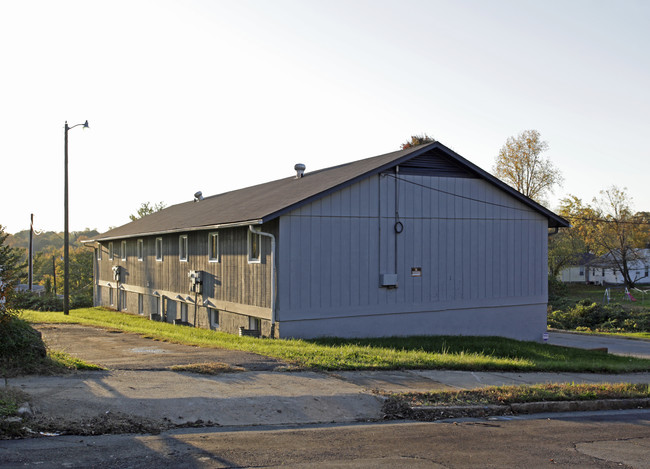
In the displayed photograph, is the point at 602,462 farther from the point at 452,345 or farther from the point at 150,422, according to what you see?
the point at 452,345

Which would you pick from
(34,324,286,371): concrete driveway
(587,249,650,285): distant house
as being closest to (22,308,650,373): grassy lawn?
(34,324,286,371): concrete driveway

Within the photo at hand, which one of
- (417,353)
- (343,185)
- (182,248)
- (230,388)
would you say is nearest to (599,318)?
(343,185)

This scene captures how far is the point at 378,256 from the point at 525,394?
375 inches

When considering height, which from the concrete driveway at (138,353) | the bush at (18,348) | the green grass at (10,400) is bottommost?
the concrete driveway at (138,353)

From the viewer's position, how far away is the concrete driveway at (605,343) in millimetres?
24094

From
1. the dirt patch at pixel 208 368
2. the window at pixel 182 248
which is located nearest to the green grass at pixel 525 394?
the dirt patch at pixel 208 368

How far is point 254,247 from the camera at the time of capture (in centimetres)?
1948

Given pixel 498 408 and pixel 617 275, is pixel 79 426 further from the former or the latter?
pixel 617 275

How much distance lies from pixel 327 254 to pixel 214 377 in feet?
27.7

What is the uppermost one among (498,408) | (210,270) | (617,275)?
(210,270)

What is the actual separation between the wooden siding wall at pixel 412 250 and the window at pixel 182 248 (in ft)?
28.7

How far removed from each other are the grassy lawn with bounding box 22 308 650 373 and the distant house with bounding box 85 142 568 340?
120 cm

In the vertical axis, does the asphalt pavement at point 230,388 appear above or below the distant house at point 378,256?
below

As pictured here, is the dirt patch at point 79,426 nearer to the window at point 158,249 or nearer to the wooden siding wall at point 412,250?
the wooden siding wall at point 412,250
